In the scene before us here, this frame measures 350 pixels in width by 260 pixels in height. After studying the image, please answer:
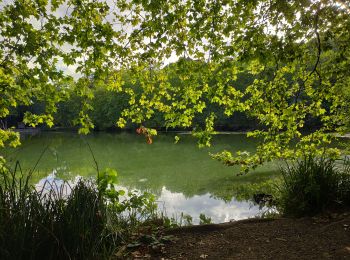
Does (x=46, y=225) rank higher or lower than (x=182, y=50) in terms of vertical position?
lower

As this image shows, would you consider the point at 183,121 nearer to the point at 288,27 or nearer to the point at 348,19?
the point at 288,27

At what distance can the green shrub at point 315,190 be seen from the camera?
457cm

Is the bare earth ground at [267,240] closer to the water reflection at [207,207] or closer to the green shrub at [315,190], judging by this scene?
the green shrub at [315,190]

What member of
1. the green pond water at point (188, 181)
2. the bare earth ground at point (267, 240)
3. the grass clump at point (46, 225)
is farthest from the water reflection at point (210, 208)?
the grass clump at point (46, 225)

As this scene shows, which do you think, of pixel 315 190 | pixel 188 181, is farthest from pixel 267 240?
pixel 188 181

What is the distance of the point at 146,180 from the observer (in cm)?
1396

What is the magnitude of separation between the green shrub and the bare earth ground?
1.03ft

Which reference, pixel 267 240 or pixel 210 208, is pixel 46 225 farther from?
pixel 210 208

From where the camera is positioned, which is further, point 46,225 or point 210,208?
point 210,208

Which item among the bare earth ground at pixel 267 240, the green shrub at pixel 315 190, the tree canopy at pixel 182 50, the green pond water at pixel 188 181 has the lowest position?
the green pond water at pixel 188 181

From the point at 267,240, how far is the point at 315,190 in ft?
4.09

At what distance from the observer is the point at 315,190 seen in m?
4.51

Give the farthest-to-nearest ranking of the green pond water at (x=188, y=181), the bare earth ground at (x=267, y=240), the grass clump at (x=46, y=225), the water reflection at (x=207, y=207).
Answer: the green pond water at (x=188, y=181), the water reflection at (x=207, y=207), the bare earth ground at (x=267, y=240), the grass clump at (x=46, y=225)

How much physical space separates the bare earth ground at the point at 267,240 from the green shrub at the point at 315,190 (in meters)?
0.32
